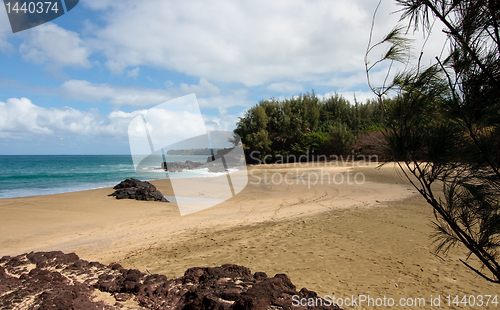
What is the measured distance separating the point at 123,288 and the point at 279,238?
3.32m

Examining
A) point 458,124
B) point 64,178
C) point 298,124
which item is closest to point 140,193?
point 458,124

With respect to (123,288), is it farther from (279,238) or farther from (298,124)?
(298,124)

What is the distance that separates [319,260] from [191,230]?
3453 millimetres

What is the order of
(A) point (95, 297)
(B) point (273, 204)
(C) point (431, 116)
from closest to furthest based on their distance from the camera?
(C) point (431, 116), (A) point (95, 297), (B) point (273, 204)

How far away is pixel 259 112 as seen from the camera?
31344mm

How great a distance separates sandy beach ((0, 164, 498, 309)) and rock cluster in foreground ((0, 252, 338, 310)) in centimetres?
83

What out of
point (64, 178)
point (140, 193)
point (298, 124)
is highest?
point (298, 124)

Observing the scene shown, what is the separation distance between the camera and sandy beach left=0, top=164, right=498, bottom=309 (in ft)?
11.4

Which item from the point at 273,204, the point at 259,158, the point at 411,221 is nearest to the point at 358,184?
the point at 273,204

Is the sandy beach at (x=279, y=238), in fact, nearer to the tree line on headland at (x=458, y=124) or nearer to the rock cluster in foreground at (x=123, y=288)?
the rock cluster in foreground at (x=123, y=288)

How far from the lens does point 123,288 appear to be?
267 centimetres

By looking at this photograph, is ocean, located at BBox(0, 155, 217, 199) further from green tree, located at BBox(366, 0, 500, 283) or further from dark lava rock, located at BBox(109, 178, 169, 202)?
green tree, located at BBox(366, 0, 500, 283)

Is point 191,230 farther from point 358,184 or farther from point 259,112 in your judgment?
point 259,112

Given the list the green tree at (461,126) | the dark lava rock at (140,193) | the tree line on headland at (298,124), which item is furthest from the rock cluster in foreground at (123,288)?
the tree line on headland at (298,124)
